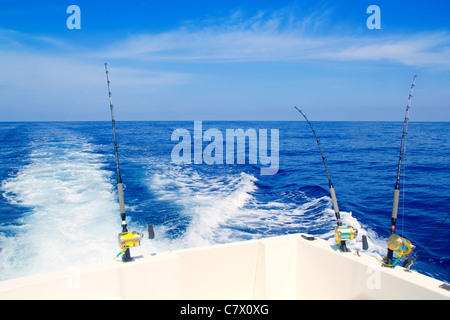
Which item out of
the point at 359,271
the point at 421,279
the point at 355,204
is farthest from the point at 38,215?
the point at 355,204

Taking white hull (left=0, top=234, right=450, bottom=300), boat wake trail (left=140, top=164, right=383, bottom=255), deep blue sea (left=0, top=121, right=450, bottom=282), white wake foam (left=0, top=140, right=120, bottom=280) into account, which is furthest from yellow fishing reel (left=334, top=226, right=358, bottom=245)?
white wake foam (left=0, top=140, right=120, bottom=280)

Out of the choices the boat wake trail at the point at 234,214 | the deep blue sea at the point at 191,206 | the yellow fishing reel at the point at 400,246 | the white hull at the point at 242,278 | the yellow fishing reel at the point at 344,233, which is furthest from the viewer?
the boat wake trail at the point at 234,214

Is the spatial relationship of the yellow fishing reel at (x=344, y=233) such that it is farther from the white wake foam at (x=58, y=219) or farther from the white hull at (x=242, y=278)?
the white wake foam at (x=58, y=219)

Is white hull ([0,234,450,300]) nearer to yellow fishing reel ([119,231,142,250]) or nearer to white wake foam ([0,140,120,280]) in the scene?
yellow fishing reel ([119,231,142,250])

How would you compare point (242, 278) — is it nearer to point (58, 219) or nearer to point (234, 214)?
point (234, 214)

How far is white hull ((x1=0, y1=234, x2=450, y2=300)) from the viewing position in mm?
1971

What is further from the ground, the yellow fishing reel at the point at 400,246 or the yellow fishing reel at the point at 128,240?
the yellow fishing reel at the point at 128,240

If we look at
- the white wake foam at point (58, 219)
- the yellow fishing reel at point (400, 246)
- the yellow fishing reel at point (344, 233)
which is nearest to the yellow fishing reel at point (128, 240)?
the yellow fishing reel at point (344, 233)

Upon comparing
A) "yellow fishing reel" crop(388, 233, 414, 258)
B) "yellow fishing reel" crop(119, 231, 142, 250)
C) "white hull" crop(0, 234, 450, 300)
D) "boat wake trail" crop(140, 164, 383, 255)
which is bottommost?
"boat wake trail" crop(140, 164, 383, 255)

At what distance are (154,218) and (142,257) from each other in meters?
4.33

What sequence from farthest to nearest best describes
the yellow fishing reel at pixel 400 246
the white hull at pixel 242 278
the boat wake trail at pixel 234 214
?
the boat wake trail at pixel 234 214
the yellow fishing reel at pixel 400 246
the white hull at pixel 242 278

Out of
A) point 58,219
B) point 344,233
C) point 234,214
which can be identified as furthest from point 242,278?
point 58,219

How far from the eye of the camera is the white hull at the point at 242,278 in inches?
77.6
